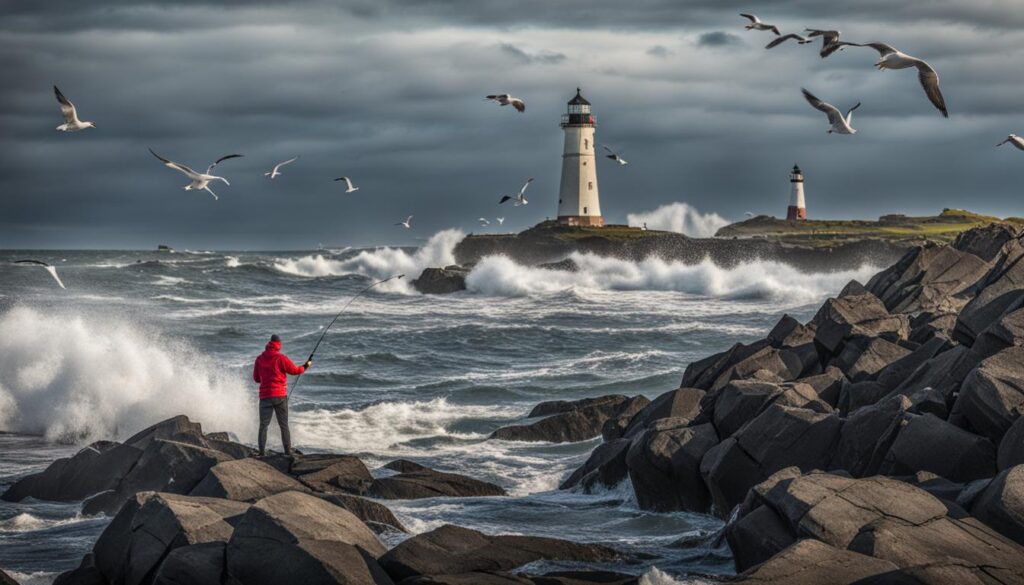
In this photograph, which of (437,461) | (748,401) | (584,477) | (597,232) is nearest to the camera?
(748,401)

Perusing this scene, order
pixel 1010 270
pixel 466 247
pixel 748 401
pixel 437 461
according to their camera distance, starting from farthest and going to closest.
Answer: pixel 466 247 < pixel 1010 270 < pixel 437 461 < pixel 748 401

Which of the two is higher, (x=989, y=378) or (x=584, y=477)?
(x=989, y=378)

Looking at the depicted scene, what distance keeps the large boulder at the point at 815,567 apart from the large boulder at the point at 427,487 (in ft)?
17.9

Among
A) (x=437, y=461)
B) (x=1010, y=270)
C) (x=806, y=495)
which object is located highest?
(x=1010, y=270)

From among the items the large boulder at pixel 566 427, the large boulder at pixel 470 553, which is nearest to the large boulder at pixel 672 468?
the large boulder at pixel 470 553

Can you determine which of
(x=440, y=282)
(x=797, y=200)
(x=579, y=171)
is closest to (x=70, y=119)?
(x=440, y=282)

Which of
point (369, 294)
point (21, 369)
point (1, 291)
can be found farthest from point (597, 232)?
point (21, 369)

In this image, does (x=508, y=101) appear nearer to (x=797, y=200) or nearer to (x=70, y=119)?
(x=70, y=119)

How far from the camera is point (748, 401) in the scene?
39.4 ft

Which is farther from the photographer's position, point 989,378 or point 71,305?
point 71,305

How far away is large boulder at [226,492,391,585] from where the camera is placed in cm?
761

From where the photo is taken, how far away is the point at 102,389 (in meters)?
18.5

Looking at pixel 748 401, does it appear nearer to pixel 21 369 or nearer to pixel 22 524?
pixel 22 524

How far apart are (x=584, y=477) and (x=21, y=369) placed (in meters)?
10.2
